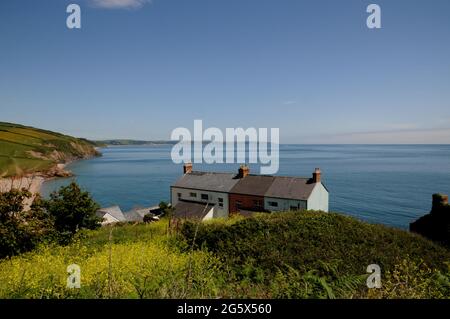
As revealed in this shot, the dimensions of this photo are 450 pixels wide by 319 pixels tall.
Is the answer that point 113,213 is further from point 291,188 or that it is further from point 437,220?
point 437,220

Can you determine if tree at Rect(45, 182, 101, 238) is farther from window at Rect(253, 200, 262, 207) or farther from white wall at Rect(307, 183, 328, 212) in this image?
white wall at Rect(307, 183, 328, 212)

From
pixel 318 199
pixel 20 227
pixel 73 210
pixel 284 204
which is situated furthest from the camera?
pixel 284 204

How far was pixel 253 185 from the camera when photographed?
35.4 m

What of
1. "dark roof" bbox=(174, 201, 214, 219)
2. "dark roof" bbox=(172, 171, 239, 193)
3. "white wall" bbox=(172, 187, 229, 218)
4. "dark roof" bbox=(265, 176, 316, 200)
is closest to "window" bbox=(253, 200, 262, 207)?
"dark roof" bbox=(265, 176, 316, 200)

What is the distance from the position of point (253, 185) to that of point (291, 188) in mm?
4672

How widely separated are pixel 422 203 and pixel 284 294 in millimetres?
54661

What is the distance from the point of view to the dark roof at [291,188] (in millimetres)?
31109

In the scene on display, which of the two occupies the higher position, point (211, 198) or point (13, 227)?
point (13, 227)

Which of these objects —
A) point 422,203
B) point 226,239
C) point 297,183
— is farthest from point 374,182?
point 226,239

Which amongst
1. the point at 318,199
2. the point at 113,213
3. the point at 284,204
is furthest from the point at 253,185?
the point at 113,213

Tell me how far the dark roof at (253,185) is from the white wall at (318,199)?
16.8 feet
